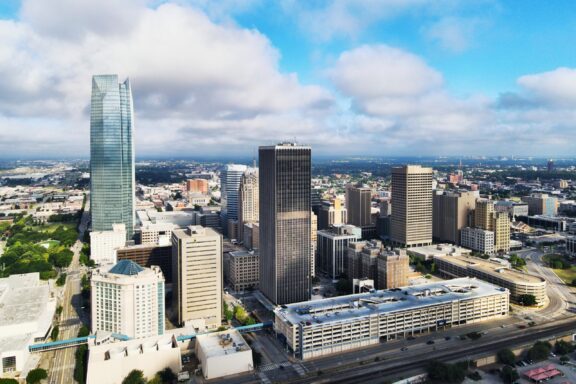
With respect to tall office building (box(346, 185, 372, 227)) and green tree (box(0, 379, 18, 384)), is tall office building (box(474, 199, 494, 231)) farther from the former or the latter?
green tree (box(0, 379, 18, 384))

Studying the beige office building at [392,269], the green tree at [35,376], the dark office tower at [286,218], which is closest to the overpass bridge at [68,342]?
the green tree at [35,376]

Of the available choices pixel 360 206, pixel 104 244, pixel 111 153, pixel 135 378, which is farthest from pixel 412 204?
pixel 135 378

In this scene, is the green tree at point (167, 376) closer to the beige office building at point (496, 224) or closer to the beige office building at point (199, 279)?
the beige office building at point (199, 279)

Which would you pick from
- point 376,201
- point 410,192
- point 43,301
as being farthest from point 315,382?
point 376,201

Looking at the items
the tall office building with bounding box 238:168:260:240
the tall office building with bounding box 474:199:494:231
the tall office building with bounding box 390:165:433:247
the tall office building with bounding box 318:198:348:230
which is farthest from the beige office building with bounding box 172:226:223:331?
the tall office building with bounding box 474:199:494:231

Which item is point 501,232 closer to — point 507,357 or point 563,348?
point 563,348

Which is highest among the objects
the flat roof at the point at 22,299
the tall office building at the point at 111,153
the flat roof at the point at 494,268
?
the tall office building at the point at 111,153
